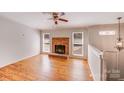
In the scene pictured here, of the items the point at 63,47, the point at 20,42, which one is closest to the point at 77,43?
the point at 63,47

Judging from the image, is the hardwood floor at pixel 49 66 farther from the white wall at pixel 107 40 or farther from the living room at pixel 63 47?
the white wall at pixel 107 40

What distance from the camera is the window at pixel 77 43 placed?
1190 millimetres

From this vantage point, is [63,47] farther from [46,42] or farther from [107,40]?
[107,40]

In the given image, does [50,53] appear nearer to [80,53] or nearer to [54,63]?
[54,63]

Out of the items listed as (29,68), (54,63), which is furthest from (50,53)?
(29,68)

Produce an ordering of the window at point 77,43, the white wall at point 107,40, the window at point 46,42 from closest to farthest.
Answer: the white wall at point 107,40
the window at point 77,43
the window at point 46,42

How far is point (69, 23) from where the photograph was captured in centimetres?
123

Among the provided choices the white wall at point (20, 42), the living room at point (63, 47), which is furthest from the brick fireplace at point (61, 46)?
the white wall at point (20, 42)

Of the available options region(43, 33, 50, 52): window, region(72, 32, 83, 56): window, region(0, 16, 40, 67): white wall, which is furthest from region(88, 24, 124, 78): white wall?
region(0, 16, 40, 67): white wall

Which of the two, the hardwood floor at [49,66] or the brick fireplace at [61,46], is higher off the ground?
the brick fireplace at [61,46]

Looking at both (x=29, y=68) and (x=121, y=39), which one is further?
(x=29, y=68)

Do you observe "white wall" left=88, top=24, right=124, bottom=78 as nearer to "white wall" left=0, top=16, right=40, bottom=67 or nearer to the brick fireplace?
the brick fireplace
